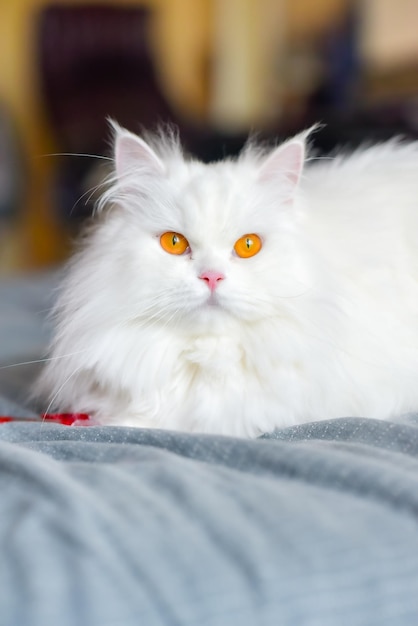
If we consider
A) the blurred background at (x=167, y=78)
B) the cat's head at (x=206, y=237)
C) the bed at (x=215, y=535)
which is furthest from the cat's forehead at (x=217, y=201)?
the blurred background at (x=167, y=78)

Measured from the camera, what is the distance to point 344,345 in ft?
3.87

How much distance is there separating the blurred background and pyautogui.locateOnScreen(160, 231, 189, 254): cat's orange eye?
2.37 m

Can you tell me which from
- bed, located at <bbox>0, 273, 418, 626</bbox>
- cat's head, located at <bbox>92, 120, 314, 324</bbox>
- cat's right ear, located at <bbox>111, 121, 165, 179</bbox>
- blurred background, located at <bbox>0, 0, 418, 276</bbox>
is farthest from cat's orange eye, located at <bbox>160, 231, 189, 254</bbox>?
blurred background, located at <bbox>0, 0, 418, 276</bbox>

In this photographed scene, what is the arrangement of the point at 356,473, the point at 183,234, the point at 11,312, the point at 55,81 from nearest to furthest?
the point at 356,473
the point at 183,234
the point at 11,312
the point at 55,81

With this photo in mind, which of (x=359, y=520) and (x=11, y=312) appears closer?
(x=359, y=520)

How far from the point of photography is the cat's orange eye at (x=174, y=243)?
3.85 ft

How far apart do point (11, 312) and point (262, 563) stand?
5.34 feet

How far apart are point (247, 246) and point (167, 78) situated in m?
4.36

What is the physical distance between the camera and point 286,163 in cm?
121

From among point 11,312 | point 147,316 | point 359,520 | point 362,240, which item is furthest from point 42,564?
point 11,312

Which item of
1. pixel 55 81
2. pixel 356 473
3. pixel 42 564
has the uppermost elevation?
pixel 55 81

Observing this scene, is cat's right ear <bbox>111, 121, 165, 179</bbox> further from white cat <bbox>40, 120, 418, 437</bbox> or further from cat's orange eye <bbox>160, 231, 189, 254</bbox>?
cat's orange eye <bbox>160, 231, 189, 254</bbox>

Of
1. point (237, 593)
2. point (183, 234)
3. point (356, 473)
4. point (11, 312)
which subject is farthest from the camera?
point (11, 312)

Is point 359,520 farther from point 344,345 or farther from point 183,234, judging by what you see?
point 183,234
